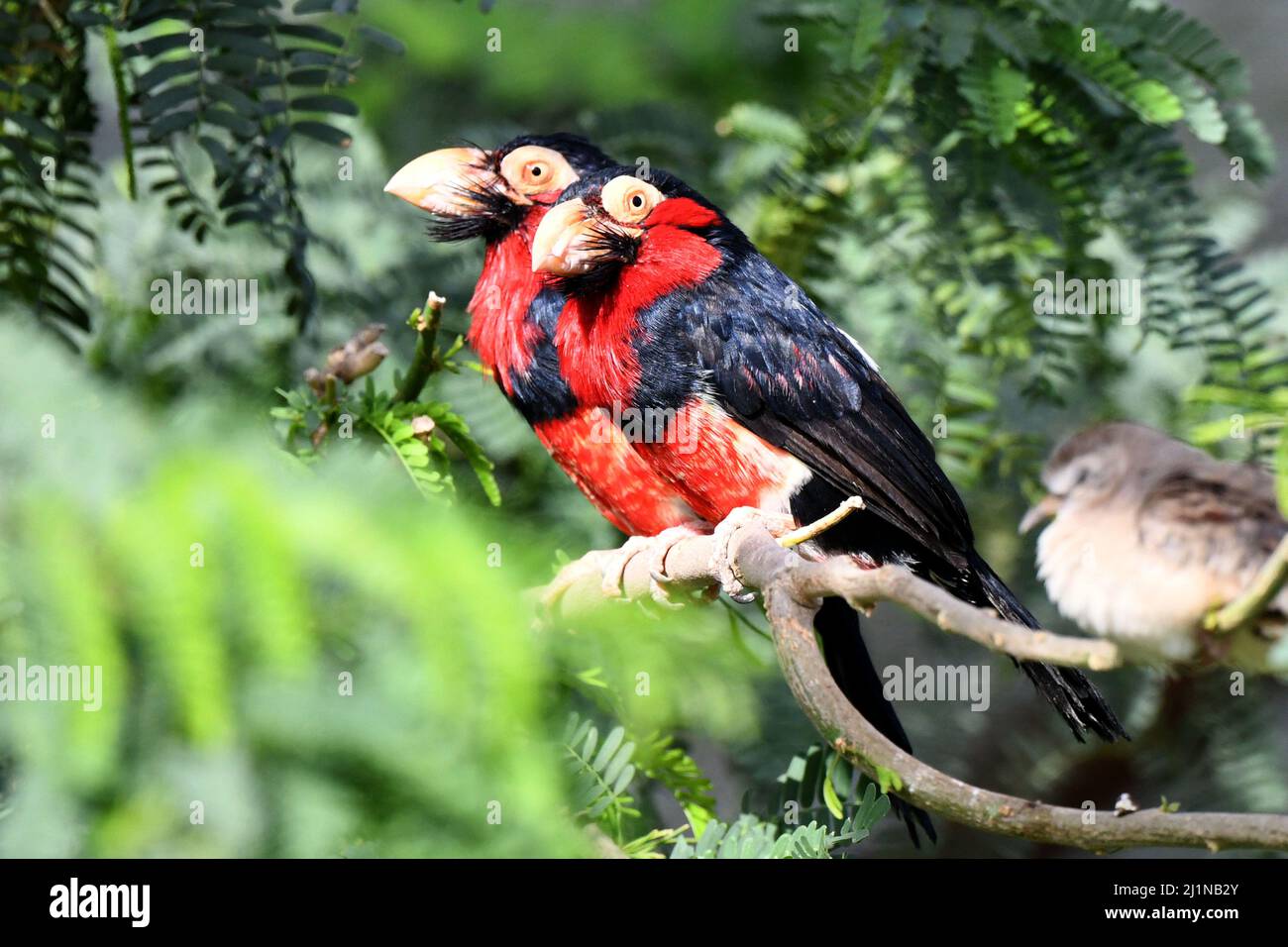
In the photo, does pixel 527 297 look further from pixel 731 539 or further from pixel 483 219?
pixel 731 539

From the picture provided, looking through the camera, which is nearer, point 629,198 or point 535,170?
point 629,198

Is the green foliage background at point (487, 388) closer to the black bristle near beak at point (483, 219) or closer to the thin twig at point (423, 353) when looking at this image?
the thin twig at point (423, 353)

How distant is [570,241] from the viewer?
7.02ft

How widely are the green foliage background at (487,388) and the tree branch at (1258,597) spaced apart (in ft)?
0.51

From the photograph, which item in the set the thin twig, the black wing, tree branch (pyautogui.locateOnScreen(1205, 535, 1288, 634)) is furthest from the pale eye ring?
tree branch (pyautogui.locateOnScreen(1205, 535, 1288, 634))

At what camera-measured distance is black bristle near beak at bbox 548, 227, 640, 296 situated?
2186mm

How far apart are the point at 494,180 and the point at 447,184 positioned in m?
0.10

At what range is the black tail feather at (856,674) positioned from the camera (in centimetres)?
227

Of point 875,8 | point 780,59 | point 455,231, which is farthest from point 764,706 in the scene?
point 780,59

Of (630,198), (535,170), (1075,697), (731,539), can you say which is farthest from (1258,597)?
(535,170)

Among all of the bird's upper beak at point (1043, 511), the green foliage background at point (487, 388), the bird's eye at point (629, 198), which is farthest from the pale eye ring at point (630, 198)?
the bird's upper beak at point (1043, 511)

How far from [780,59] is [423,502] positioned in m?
3.37

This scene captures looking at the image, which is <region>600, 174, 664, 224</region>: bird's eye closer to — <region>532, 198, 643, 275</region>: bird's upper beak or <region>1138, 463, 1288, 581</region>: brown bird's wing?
<region>532, 198, 643, 275</region>: bird's upper beak

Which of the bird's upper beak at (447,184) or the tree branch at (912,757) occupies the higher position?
the bird's upper beak at (447,184)
